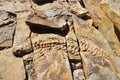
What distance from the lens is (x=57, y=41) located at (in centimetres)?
745

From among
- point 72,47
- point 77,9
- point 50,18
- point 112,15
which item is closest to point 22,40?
point 50,18

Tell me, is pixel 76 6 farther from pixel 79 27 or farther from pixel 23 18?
pixel 23 18

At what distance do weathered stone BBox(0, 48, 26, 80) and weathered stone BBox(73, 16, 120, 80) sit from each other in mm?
1485

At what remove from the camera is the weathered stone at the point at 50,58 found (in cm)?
676

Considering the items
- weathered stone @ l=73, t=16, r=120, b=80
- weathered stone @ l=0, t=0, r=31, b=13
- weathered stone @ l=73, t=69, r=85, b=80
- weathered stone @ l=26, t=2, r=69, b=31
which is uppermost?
weathered stone @ l=26, t=2, r=69, b=31

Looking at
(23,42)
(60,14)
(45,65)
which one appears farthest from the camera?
(60,14)

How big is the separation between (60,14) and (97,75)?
6.68 ft

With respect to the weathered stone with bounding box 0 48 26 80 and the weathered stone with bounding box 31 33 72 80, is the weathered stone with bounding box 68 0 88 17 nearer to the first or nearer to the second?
the weathered stone with bounding box 31 33 72 80

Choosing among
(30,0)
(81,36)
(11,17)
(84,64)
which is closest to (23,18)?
(11,17)

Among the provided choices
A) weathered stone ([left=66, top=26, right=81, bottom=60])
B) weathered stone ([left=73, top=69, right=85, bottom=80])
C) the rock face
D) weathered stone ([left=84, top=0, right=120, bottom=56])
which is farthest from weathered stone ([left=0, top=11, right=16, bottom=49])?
weathered stone ([left=84, top=0, right=120, bottom=56])

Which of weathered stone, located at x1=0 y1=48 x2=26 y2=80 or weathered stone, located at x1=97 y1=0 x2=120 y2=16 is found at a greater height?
weathered stone, located at x1=97 y1=0 x2=120 y2=16

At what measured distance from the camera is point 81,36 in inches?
314

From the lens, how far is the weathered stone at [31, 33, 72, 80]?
676 cm

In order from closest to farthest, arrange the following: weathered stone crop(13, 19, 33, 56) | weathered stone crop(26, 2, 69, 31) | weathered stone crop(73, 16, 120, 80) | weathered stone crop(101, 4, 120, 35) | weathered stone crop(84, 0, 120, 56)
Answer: weathered stone crop(73, 16, 120, 80), weathered stone crop(13, 19, 33, 56), weathered stone crop(26, 2, 69, 31), weathered stone crop(84, 0, 120, 56), weathered stone crop(101, 4, 120, 35)
